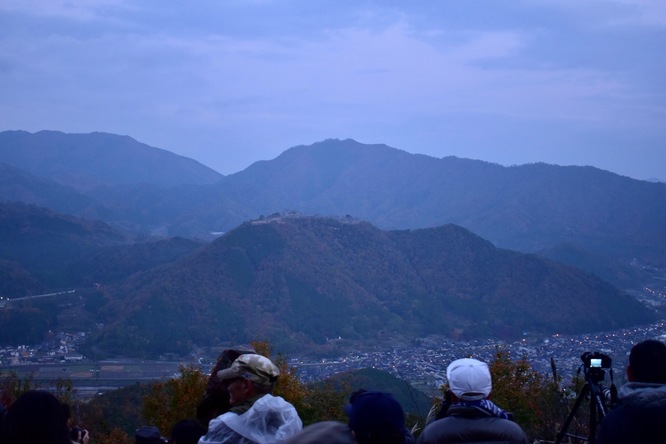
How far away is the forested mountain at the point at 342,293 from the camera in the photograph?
4362cm

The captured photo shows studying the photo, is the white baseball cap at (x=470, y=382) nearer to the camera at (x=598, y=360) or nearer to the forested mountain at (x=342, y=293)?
the camera at (x=598, y=360)

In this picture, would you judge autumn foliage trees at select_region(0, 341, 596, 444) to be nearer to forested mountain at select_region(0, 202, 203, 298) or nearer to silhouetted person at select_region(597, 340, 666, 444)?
silhouetted person at select_region(597, 340, 666, 444)

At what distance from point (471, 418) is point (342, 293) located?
159 ft

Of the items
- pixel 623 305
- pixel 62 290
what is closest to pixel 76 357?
pixel 62 290

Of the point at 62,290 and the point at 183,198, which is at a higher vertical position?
the point at 183,198

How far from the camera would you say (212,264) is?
169 ft

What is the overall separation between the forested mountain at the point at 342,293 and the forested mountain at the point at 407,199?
14.0 meters

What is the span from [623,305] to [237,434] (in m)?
47.6

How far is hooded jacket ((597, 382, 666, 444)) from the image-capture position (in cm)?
304

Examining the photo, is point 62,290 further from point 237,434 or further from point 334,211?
point 334,211

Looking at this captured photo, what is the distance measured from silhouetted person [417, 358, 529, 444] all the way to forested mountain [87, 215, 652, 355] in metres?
38.6

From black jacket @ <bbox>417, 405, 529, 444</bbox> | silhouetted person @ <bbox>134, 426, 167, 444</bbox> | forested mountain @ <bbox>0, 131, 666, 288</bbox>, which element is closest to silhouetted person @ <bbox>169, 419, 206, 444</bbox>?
silhouetted person @ <bbox>134, 426, 167, 444</bbox>

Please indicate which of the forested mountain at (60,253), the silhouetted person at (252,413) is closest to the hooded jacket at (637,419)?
the silhouetted person at (252,413)

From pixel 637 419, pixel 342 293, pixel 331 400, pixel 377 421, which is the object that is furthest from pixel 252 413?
pixel 342 293
